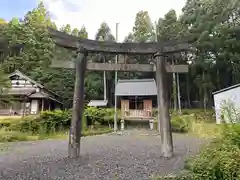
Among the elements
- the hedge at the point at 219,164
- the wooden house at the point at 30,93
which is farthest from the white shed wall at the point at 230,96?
the wooden house at the point at 30,93

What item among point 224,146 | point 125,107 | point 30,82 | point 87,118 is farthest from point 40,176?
point 30,82

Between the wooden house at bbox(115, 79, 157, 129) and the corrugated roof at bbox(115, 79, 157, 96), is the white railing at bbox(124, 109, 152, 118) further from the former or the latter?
the corrugated roof at bbox(115, 79, 157, 96)

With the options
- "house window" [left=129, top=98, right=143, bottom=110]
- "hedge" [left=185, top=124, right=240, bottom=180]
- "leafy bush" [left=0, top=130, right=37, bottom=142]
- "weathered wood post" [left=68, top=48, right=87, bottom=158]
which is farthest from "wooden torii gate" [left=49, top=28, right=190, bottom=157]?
"house window" [left=129, top=98, right=143, bottom=110]

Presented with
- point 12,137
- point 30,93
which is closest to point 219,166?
point 12,137

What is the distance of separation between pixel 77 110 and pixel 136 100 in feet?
47.0

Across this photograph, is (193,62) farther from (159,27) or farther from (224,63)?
(159,27)

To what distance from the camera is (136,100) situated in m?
20.1

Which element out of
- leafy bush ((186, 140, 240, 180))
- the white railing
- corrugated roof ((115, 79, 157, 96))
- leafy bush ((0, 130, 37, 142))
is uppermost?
corrugated roof ((115, 79, 157, 96))

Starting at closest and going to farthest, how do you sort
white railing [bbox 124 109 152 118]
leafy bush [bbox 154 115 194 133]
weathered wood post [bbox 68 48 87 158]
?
weathered wood post [bbox 68 48 87 158] < leafy bush [bbox 154 115 194 133] < white railing [bbox 124 109 152 118]

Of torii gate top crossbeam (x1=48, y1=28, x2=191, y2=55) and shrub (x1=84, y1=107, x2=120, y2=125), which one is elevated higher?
torii gate top crossbeam (x1=48, y1=28, x2=191, y2=55)

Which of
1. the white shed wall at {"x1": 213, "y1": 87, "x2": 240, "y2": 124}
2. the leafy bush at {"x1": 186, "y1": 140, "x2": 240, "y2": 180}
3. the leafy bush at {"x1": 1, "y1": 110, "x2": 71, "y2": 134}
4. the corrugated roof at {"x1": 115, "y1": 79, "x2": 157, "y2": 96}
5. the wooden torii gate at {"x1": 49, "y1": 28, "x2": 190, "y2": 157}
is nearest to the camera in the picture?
the leafy bush at {"x1": 186, "y1": 140, "x2": 240, "y2": 180}

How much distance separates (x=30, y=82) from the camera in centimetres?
2131

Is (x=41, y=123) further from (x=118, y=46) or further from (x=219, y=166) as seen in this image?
(x=219, y=166)

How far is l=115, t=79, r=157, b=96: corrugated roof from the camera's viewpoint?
19.5 meters
